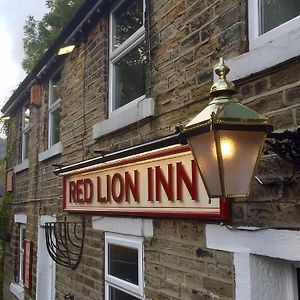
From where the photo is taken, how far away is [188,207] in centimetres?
301

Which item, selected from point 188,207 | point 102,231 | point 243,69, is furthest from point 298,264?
point 102,231

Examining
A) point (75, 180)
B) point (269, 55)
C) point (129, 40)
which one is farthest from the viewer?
point (75, 180)

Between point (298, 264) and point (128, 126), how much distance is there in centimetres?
218

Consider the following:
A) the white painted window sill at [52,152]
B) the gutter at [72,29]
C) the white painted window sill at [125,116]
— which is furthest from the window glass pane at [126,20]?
the white painted window sill at [52,152]

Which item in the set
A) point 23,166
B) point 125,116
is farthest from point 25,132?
point 125,116

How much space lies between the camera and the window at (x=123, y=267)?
380 centimetres

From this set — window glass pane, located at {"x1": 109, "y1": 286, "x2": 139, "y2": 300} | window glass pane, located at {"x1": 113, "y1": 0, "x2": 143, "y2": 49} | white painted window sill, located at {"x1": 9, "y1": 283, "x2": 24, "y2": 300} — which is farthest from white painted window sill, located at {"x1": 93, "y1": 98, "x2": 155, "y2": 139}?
white painted window sill, located at {"x1": 9, "y1": 283, "x2": 24, "y2": 300}

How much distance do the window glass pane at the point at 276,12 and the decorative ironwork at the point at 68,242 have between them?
11.1 feet

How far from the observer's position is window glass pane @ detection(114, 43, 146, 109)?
4234 mm

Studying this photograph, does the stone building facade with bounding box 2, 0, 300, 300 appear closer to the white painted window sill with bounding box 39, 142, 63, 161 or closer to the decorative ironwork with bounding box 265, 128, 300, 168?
the white painted window sill with bounding box 39, 142, 63, 161

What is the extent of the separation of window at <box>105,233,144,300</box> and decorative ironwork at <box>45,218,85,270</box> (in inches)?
31.5

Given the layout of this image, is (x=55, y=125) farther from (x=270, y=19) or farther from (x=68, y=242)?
(x=270, y=19)

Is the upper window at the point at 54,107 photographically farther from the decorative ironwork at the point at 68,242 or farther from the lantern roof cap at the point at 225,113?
the lantern roof cap at the point at 225,113

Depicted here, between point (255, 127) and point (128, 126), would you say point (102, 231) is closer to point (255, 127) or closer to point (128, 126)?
point (128, 126)
